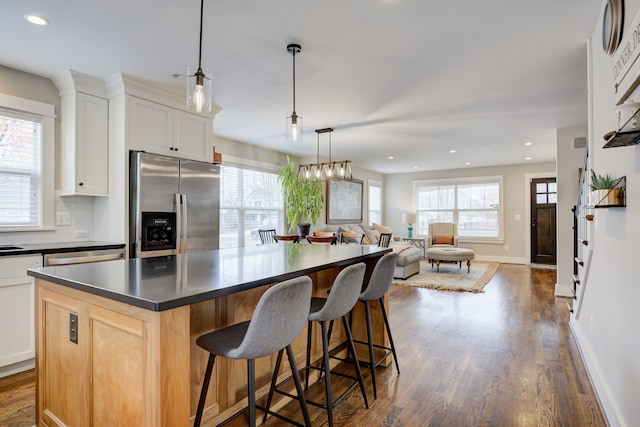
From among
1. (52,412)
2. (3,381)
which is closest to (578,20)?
(52,412)

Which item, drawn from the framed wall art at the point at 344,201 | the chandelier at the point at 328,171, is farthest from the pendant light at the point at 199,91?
the framed wall art at the point at 344,201

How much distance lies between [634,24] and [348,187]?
6.79 meters

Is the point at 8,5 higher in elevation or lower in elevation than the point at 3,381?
higher

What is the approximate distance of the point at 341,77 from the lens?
320 centimetres

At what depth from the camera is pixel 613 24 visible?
1.86 metres

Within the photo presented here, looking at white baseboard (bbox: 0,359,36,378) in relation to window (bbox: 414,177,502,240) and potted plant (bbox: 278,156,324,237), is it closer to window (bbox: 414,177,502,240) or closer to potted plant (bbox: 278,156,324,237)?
potted plant (bbox: 278,156,324,237)

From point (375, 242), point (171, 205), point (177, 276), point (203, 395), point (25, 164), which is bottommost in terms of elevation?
point (203, 395)

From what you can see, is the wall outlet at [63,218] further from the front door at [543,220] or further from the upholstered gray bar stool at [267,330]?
the front door at [543,220]

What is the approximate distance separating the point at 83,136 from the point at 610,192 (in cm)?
404

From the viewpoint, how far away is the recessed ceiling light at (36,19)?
225cm

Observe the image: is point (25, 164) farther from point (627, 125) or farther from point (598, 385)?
point (598, 385)

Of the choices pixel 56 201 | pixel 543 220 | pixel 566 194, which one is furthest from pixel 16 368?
pixel 543 220

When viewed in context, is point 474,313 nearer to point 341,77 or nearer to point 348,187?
point 341,77

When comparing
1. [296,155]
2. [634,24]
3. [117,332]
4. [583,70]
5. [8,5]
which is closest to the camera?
[117,332]
